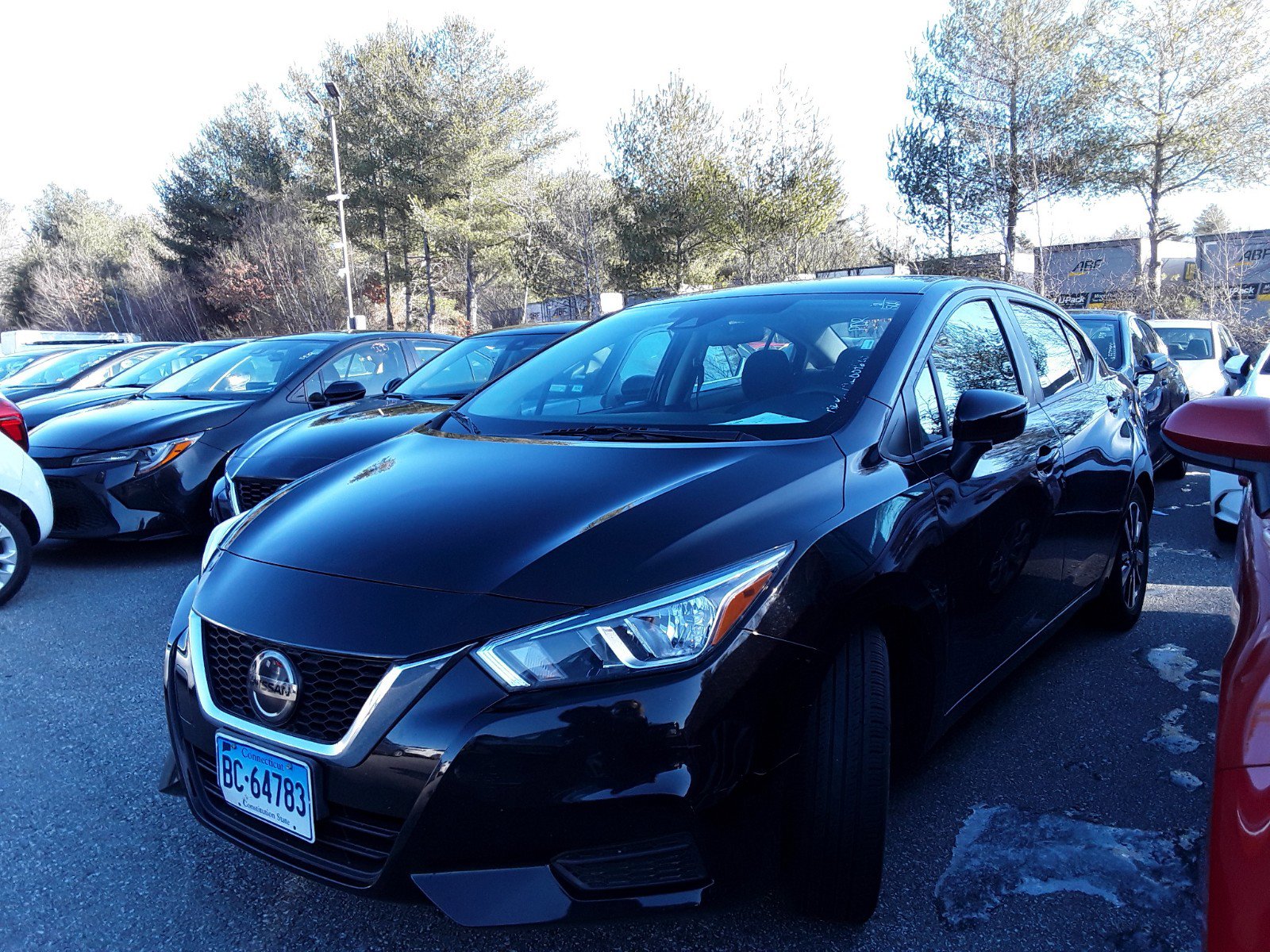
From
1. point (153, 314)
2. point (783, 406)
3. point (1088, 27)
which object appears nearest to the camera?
point (783, 406)

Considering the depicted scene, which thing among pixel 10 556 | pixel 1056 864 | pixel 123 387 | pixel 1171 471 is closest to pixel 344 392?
pixel 10 556

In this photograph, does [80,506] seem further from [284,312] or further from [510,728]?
[284,312]

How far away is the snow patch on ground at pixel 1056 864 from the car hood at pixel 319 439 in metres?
3.22

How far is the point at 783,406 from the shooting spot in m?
2.68

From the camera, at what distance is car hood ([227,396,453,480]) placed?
489 cm

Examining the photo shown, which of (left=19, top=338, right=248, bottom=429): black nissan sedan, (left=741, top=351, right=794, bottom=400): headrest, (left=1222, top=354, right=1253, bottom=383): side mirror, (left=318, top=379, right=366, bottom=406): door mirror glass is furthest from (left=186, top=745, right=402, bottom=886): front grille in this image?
(left=1222, top=354, right=1253, bottom=383): side mirror

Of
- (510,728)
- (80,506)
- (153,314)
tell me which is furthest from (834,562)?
(153,314)

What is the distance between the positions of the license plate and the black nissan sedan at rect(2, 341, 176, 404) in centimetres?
1134

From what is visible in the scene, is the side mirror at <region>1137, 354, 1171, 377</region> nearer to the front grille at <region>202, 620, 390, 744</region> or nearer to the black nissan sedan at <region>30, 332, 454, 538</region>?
the black nissan sedan at <region>30, 332, 454, 538</region>

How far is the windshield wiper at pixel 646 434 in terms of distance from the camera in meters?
2.56

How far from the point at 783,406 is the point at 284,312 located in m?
36.7

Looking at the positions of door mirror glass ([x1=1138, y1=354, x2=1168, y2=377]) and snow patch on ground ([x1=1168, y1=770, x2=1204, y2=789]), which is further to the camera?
door mirror glass ([x1=1138, y1=354, x2=1168, y2=377])

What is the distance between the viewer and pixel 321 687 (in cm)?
187

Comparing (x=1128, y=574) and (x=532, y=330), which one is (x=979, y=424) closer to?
(x=1128, y=574)
